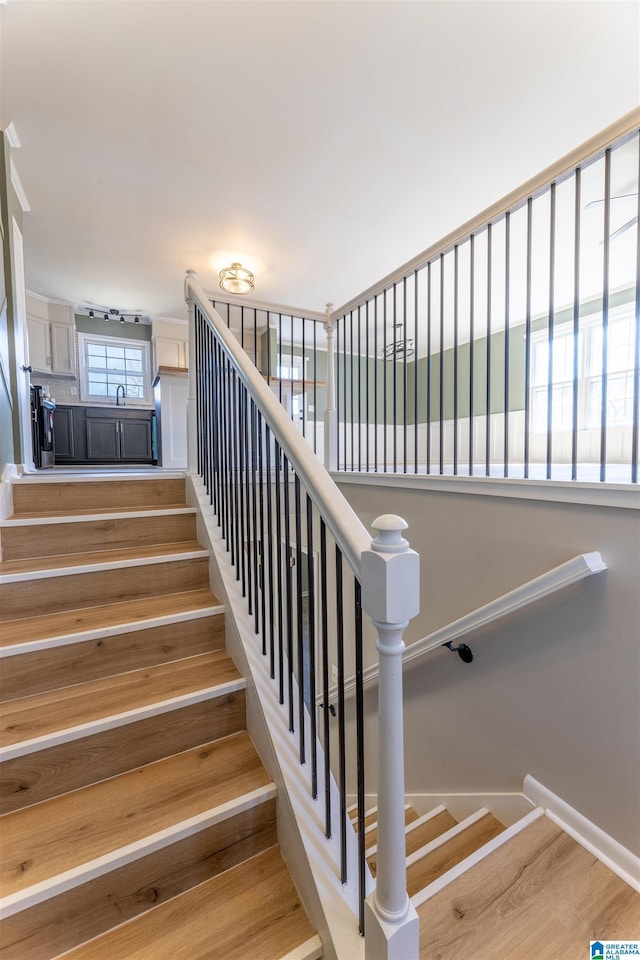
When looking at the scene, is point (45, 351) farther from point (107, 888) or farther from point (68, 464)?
point (107, 888)

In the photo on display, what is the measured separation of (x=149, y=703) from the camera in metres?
1.24

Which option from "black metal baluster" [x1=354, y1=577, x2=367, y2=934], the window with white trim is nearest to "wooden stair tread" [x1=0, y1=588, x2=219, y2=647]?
"black metal baluster" [x1=354, y1=577, x2=367, y2=934]

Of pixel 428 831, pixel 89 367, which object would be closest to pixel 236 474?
pixel 428 831

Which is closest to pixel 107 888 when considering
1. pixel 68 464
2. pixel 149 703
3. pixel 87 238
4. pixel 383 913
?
pixel 149 703

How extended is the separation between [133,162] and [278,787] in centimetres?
368

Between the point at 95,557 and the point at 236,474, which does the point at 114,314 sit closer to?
the point at 95,557

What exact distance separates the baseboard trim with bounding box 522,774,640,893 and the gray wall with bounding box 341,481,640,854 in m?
0.03

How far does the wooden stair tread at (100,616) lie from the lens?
1.36 m

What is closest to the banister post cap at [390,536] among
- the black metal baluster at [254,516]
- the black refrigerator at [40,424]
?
the black metal baluster at [254,516]

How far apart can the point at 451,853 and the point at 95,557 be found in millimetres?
1878

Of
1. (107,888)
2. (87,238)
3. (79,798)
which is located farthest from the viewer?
(87,238)

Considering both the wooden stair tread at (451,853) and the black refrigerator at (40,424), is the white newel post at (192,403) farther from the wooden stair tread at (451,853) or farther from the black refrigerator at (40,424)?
the black refrigerator at (40,424)

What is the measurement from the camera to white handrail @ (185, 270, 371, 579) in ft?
2.64

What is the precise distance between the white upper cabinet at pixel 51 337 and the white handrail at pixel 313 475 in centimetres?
548
